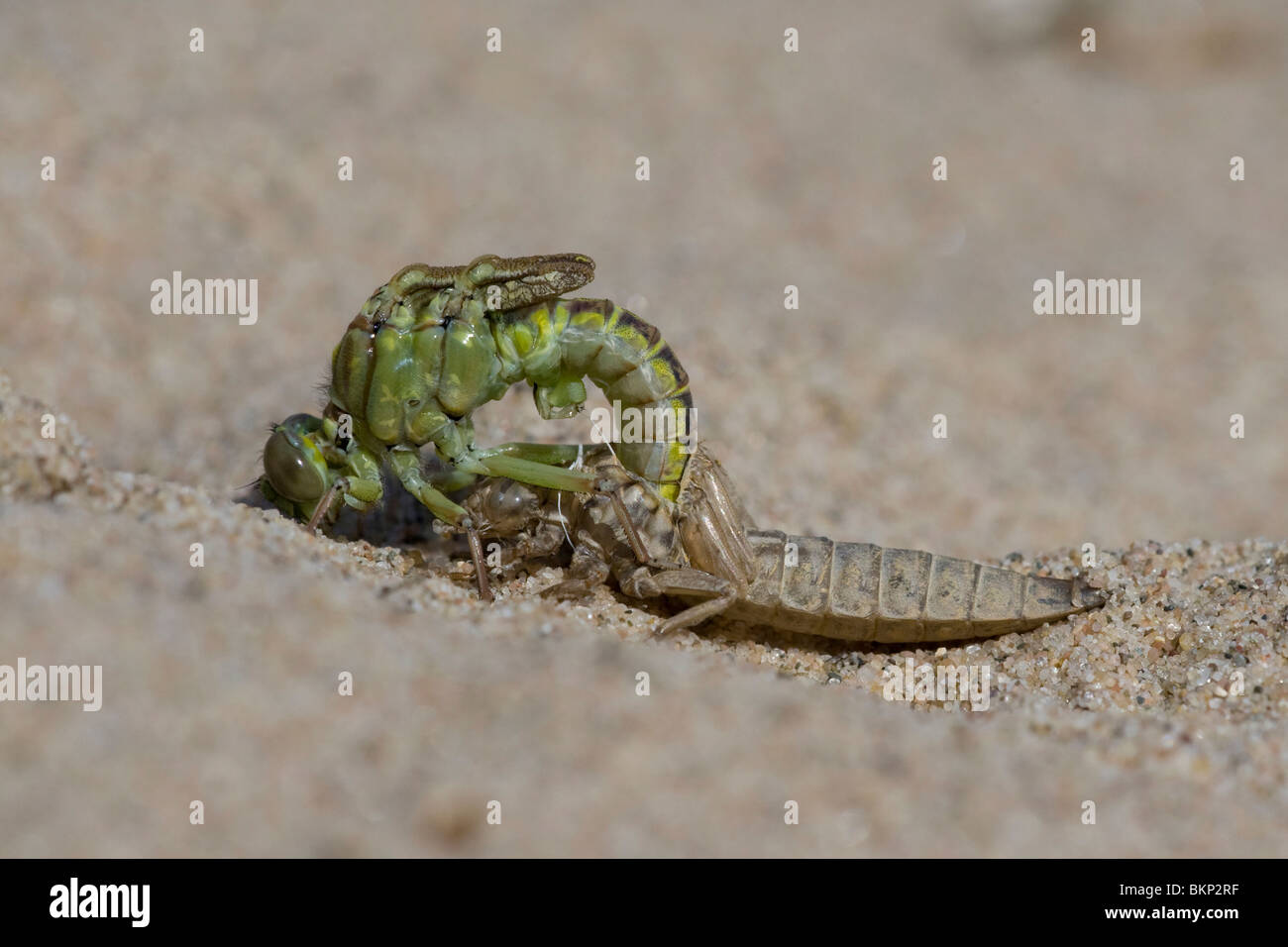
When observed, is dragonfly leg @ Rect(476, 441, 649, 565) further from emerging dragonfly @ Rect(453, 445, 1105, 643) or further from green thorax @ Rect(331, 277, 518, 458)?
green thorax @ Rect(331, 277, 518, 458)

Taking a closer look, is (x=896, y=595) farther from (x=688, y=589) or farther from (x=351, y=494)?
(x=351, y=494)

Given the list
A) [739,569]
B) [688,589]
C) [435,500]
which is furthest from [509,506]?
[739,569]

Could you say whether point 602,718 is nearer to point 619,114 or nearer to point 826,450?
point 826,450

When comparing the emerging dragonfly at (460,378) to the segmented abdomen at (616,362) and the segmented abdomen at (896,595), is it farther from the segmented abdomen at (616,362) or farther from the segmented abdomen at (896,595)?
the segmented abdomen at (896,595)

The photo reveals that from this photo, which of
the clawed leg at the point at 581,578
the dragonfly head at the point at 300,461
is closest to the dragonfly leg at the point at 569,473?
the clawed leg at the point at 581,578

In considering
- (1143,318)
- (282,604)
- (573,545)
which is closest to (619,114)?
(1143,318)

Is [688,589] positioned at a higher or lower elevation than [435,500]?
lower
